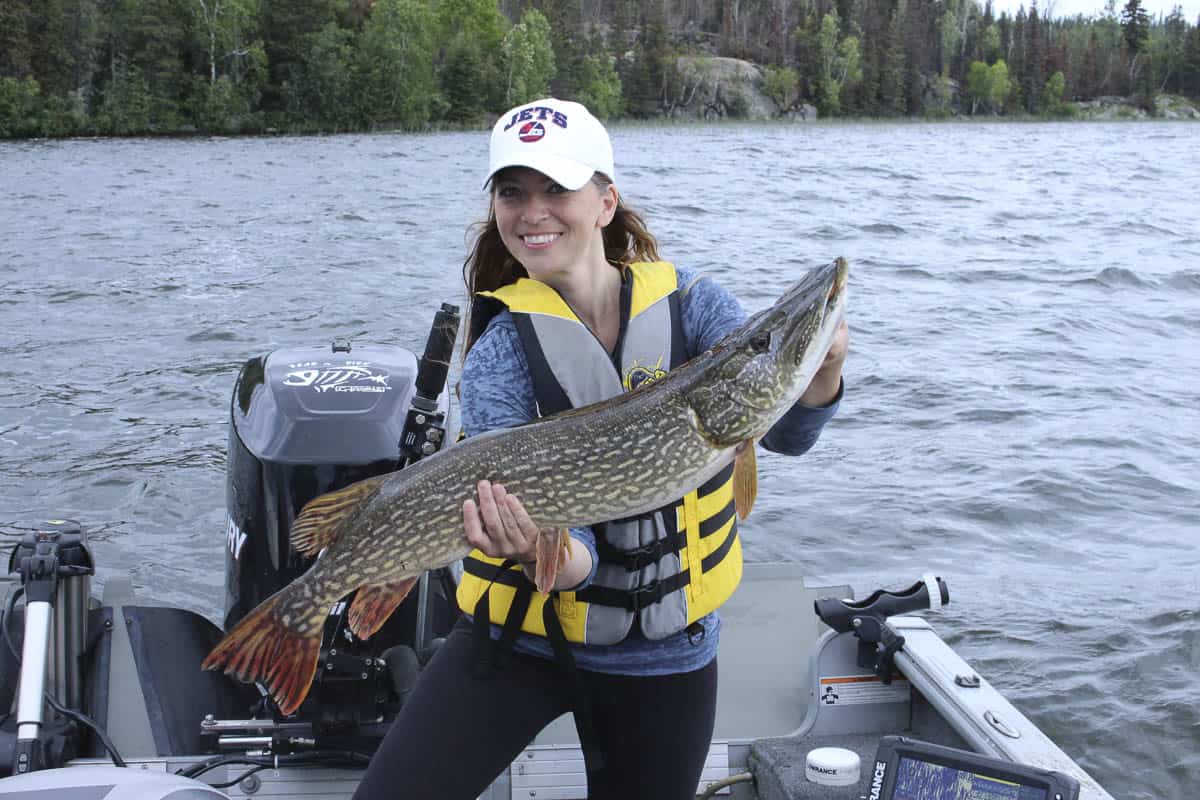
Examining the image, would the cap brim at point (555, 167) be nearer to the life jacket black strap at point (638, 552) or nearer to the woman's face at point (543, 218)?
the woman's face at point (543, 218)

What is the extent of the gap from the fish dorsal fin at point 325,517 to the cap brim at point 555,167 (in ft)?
2.57

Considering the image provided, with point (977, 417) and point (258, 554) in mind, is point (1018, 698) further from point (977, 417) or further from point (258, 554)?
point (977, 417)

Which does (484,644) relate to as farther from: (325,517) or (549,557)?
(325,517)

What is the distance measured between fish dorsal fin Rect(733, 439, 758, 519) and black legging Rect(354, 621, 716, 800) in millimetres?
440

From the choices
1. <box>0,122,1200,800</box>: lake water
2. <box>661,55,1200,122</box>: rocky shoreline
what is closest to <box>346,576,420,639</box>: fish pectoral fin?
<box>0,122,1200,800</box>: lake water

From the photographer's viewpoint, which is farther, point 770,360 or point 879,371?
point 879,371

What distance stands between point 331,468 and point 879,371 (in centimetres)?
965

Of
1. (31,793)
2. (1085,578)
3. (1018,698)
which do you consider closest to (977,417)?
(1085,578)

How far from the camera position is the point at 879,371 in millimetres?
12516

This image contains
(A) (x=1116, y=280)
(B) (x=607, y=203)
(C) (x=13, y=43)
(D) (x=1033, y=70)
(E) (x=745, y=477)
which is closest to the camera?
(E) (x=745, y=477)

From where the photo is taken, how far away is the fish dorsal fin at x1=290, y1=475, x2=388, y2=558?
9.15ft

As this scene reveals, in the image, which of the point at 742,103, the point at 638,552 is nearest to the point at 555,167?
the point at 638,552

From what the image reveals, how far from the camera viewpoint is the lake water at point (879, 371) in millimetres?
7016

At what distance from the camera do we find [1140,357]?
44.8ft
